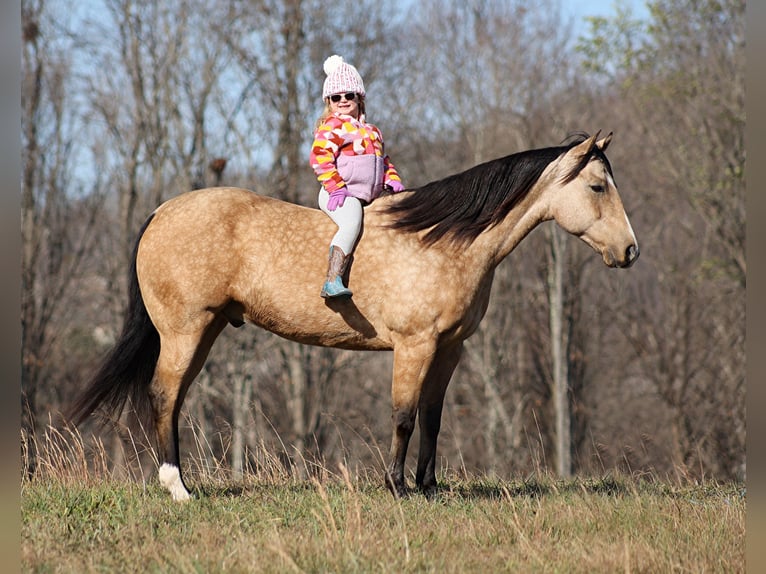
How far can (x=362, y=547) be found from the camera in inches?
151

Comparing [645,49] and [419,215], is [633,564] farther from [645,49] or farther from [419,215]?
[645,49]

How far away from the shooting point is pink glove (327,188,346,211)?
5.35m

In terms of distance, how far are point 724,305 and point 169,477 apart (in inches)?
747

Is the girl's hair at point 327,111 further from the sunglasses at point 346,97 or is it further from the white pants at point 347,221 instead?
the white pants at point 347,221

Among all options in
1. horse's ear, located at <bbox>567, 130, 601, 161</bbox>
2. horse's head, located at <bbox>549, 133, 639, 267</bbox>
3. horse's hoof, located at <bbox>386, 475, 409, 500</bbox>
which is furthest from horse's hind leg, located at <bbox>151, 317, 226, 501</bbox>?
horse's ear, located at <bbox>567, 130, 601, 161</bbox>

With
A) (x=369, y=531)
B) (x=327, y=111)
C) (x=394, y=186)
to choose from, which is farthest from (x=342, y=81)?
(x=369, y=531)

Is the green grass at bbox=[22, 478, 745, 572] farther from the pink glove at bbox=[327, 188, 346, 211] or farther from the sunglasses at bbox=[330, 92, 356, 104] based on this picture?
the sunglasses at bbox=[330, 92, 356, 104]

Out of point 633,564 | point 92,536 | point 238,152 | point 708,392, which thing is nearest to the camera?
point 633,564

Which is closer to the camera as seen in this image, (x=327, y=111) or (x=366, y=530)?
(x=366, y=530)

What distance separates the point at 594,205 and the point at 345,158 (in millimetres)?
1591

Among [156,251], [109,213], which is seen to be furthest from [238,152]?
[156,251]

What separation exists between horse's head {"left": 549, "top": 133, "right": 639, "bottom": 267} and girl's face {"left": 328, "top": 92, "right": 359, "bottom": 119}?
4.66 ft

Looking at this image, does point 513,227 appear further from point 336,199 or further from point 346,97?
point 346,97

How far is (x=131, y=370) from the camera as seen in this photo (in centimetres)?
563
